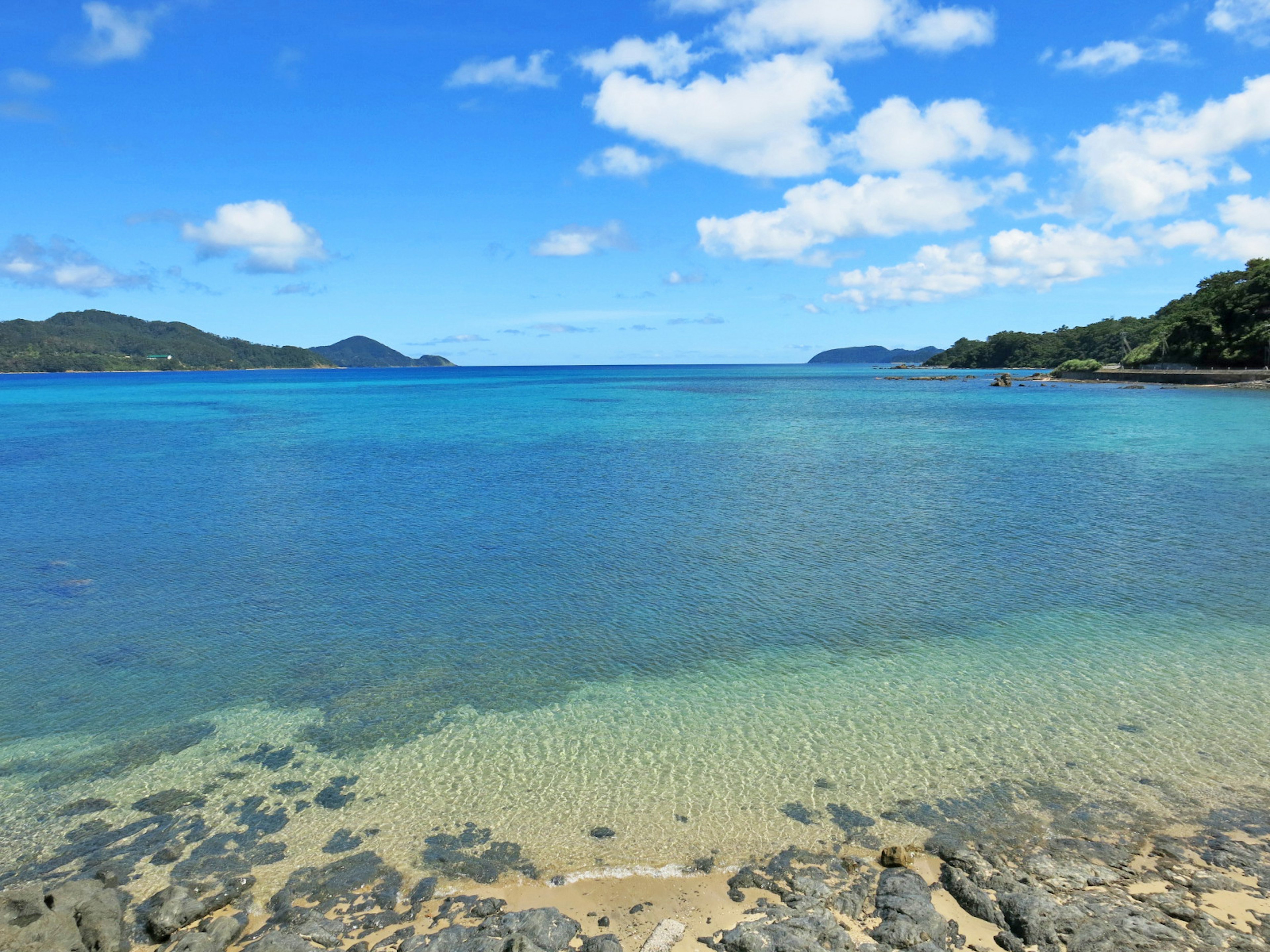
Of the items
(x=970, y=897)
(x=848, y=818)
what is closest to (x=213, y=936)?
(x=848, y=818)

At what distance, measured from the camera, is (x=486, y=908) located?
568 centimetres

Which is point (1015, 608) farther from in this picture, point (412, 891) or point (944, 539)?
point (412, 891)

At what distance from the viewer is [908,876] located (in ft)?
19.2

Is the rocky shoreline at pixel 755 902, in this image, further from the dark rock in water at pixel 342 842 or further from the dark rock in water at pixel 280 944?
the dark rock in water at pixel 342 842

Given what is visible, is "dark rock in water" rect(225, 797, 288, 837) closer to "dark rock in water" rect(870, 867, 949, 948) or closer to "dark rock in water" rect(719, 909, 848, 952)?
"dark rock in water" rect(719, 909, 848, 952)

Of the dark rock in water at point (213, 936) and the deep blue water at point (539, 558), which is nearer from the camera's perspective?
the dark rock in water at point (213, 936)

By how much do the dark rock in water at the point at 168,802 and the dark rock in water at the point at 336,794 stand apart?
105 centimetres

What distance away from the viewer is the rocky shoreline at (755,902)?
5203 mm

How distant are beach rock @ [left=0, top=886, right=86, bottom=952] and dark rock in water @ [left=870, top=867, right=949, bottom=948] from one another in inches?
217

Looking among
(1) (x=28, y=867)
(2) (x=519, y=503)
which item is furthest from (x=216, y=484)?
(1) (x=28, y=867)

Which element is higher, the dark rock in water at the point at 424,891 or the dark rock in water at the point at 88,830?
the dark rock in water at the point at 88,830

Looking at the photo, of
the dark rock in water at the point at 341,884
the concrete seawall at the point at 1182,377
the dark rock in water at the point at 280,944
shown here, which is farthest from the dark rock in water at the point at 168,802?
the concrete seawall at the point at 1182,377

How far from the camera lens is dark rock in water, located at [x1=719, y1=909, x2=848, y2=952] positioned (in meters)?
5.09

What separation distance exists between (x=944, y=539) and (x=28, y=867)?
15.9 meters
